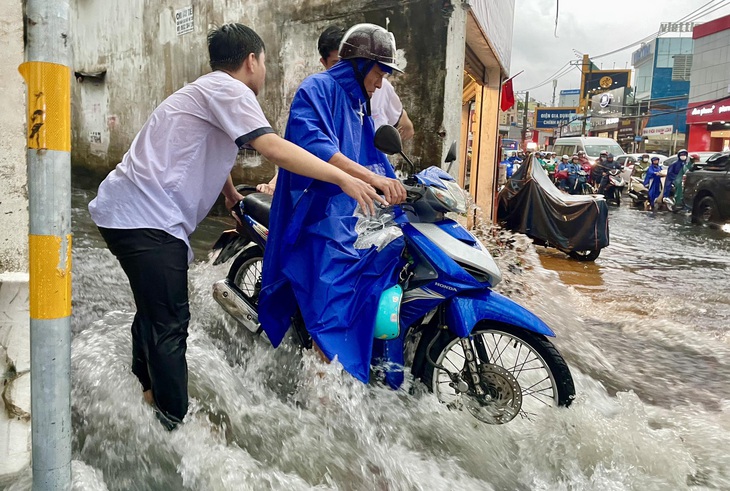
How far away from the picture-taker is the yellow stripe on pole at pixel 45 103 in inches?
56.7

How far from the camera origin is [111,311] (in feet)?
13.1

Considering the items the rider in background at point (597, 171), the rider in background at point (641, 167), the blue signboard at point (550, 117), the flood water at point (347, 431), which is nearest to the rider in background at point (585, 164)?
the rider in background at point (597, 171)

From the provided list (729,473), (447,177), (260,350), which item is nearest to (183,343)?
(260,350)

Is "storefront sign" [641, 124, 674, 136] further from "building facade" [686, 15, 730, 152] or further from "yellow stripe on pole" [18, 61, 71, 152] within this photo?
"yellow stripe on pole" [18, 61, 71, 152]

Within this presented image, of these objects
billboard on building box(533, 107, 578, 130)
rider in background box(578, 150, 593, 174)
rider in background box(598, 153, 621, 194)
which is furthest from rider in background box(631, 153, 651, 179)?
billboard on building box(533, 107, 578, 130)

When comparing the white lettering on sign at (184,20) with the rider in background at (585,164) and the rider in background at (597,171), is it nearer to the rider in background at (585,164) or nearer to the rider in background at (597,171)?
the rider in background at (585,164)

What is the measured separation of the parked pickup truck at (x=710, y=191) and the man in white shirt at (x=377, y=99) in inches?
401

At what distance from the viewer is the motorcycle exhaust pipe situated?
314cm

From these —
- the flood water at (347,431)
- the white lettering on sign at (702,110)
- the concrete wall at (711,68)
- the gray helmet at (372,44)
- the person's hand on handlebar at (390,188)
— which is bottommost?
Result: the flood water at (347,431)

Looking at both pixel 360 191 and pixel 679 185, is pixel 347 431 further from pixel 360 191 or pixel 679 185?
pixel 679 185

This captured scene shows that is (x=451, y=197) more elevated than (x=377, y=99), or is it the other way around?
(x=377, y=99)

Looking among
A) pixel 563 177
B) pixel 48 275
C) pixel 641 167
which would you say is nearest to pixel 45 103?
pixel 48 275

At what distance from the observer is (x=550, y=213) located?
26.7ft

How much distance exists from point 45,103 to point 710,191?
13.2 meters
